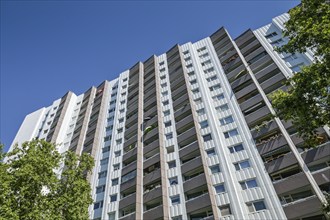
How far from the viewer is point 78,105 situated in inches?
2304

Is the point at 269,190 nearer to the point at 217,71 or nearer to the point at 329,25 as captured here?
the point at 329,25

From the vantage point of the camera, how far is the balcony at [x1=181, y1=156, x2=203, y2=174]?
2877 centimetres

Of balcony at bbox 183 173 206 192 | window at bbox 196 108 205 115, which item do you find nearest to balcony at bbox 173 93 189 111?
window at bbox 196 108 205 115

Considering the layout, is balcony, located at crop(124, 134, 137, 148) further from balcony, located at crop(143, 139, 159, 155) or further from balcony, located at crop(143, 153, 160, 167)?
balcony, located at crop(143, 153, 160, 167)

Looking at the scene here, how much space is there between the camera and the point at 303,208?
20.9 m

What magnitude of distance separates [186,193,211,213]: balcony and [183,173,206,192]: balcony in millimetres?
1379

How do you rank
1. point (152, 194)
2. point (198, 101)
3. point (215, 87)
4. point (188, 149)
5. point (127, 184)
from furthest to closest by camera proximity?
point (215, 87)
point (198, 101)
point (127, 184)
point (188, 149)
point (152, 194)

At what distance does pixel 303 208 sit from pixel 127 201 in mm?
19348

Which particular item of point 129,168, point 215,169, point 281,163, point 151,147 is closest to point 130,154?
point 129,168

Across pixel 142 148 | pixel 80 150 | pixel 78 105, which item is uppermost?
pixel 78 105

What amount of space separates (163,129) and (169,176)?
27.3 ft

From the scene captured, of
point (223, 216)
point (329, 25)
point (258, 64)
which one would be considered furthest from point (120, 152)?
point (329, 25)

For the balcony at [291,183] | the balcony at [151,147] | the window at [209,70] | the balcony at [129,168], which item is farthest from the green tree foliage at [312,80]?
the window at [209,70]

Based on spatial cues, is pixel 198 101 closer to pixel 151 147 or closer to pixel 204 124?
pixel 204 124
